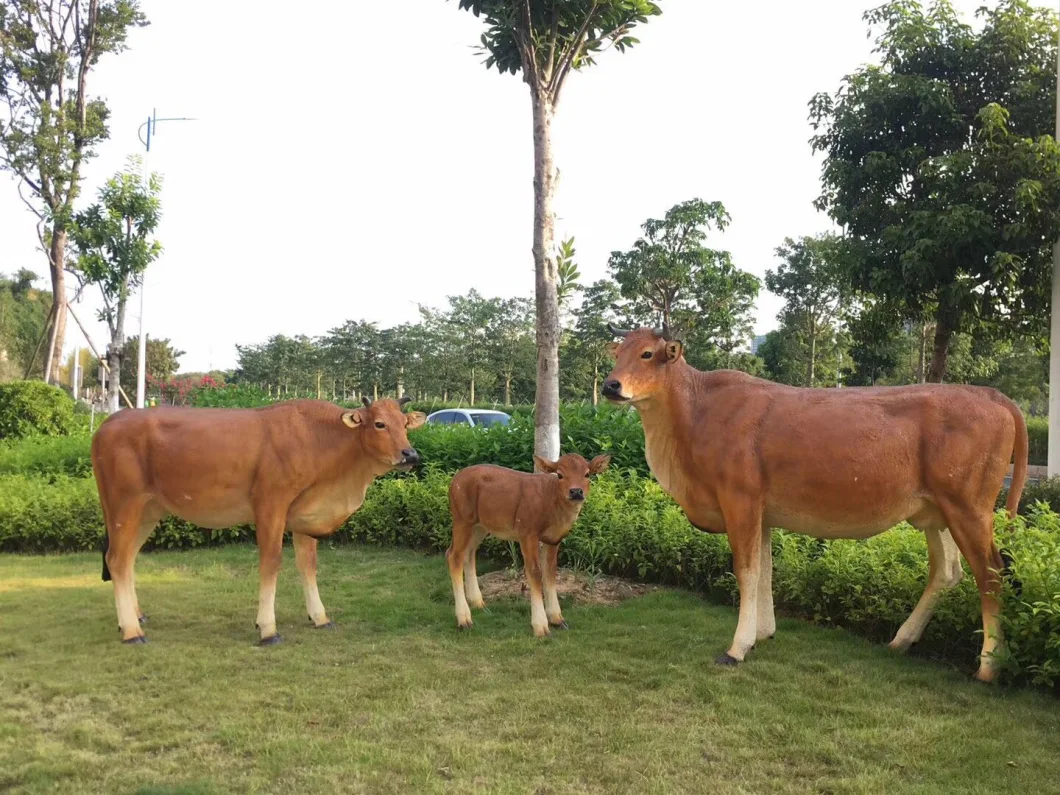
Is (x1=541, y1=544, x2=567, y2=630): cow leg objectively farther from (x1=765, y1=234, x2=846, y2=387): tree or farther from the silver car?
(x1=765, y1=234, x2=846, y2=387): tree

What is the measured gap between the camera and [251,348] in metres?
54.6

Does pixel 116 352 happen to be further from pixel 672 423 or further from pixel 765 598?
pixel 765 598

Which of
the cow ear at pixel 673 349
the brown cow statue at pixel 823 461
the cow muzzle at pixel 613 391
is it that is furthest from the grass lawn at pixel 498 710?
the cow ear at pixel 673 349

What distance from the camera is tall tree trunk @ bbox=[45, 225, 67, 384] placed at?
73.5 feet

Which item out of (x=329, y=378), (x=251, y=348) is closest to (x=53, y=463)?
(x=329, y=378)

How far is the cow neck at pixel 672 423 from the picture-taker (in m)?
5.28

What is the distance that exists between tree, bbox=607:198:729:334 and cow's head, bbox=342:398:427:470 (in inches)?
836

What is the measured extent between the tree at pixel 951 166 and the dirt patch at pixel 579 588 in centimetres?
987

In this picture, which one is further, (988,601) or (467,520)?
(467,520)

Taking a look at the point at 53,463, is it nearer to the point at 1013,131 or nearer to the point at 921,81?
the point at 921,81

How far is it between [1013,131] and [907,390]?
13199 millimetres

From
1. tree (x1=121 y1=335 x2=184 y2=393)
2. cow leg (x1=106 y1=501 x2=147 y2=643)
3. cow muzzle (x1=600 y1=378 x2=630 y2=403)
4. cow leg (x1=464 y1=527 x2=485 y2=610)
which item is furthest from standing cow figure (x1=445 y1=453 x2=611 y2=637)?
tree (x1=121 y1=335 x2=184 y2=393)

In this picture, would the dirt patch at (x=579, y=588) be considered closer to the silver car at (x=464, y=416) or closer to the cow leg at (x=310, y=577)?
the cow leg at (x=310, y=577)

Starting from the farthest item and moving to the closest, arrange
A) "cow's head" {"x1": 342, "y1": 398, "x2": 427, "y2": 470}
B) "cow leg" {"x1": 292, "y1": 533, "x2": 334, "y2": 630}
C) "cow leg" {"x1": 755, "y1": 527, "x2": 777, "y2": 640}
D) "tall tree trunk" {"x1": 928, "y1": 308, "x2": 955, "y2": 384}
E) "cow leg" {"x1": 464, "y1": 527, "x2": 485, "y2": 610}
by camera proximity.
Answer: "tall tree trunk" {"x1": 928, "y1": 308, "x2": 955, "y2": 384}, "cow leg" {"x1": 464, "y1": 527, "x2": 485, "y2": 610}, "cow leg" {"x1": 292, "y1": 533, "x2": 334, "y2": 630}, "cow's head" {"x1": 342, "y1": 398, "x2": 427, "y2": 470}, "cow leg" {"x1": 755, "y1": 527, "x2": 777, "y2": 640}
